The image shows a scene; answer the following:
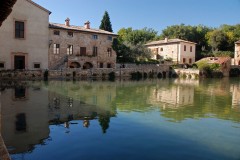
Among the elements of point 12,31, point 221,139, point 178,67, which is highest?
point 12,31

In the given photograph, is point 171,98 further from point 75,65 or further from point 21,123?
point 75,65

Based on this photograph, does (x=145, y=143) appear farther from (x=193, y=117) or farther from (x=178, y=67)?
(x=178, y=67)

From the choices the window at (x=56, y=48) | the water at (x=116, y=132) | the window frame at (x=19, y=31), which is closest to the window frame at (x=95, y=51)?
the window at (x=56, y=48)

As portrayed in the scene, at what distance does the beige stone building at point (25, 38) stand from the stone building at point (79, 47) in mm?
2021

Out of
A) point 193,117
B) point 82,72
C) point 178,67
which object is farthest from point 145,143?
point 178,67

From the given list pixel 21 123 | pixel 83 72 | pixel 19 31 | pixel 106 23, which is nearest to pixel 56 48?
pixel 83 72

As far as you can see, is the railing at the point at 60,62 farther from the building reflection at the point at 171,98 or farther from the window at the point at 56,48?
the building reflection at the point at 171,98

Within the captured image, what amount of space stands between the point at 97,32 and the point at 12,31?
45.4 feet

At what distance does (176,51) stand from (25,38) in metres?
34.1

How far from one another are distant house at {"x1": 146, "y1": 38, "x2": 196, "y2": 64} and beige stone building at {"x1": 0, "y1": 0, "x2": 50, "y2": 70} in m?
31.1

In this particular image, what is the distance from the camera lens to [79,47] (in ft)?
133

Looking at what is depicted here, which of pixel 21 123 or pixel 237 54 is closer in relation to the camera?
pixel 21 123

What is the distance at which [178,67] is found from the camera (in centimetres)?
5103

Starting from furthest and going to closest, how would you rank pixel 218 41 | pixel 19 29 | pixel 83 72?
pixel 218 41, pixel 83 72, pixel 19 29
